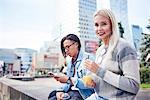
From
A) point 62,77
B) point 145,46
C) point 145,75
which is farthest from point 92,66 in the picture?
point 145,46

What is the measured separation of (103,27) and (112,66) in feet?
0.80

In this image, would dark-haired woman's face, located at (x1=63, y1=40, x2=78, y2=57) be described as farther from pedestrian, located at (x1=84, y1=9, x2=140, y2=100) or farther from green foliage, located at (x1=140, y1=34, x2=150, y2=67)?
green foliage, located at (x1=140, y1=34, x2=150, y2=67)

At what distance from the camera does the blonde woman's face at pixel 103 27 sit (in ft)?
4.91

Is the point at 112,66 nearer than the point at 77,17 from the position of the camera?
Yes

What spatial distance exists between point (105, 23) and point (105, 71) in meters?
0.30

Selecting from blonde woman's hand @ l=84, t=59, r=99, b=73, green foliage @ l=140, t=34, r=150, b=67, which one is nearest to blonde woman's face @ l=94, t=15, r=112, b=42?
blonde woman's hand @ l=84, t=59, r=99, b=73

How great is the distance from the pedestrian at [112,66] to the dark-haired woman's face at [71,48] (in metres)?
0.38

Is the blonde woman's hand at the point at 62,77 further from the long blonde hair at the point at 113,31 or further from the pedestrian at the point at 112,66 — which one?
the long blonde hair at the point at 113,31

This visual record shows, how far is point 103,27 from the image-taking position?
1507 millimetres

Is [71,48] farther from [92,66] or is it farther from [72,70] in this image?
[92,66]

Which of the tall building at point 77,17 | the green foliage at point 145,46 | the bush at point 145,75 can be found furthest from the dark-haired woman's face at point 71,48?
the tall building at point 77,17

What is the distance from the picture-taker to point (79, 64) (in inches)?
71.4

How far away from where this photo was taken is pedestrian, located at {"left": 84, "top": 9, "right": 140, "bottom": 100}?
1.33 meters

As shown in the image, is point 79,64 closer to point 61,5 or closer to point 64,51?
point 64,51
